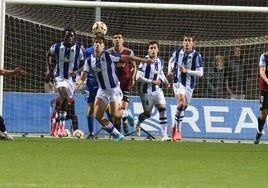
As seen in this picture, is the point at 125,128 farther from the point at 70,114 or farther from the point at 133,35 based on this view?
the point at 133,35

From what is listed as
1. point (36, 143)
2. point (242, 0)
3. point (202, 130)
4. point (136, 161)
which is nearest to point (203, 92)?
point (202, 130)

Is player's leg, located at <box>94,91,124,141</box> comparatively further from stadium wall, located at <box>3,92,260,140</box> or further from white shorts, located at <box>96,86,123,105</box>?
stadium wall, located at <box>3,92,260,140</box>

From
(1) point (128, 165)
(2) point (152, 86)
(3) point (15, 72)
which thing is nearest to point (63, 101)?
(2) point (152, 86)

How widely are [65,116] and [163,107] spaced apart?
2.05 meters

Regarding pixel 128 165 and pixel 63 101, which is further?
pixel 63 101

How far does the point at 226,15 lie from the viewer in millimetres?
22266

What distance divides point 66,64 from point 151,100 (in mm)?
1933

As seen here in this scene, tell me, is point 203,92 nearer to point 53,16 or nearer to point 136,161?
point 53,16

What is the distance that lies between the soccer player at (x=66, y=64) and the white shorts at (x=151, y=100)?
Result: 5.20 ft

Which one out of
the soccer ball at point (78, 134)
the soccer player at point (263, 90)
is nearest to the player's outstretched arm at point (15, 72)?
the soccer ball at point (78, 134)

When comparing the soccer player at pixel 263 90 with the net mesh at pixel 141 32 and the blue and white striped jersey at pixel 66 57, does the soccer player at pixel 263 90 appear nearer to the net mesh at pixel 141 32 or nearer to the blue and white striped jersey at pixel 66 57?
the net mesh at pixel 141 32

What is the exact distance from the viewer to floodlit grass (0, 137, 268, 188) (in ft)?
32.7

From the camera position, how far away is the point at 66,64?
20219 mm

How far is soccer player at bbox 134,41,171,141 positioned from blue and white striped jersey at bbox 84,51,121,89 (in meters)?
2.20
